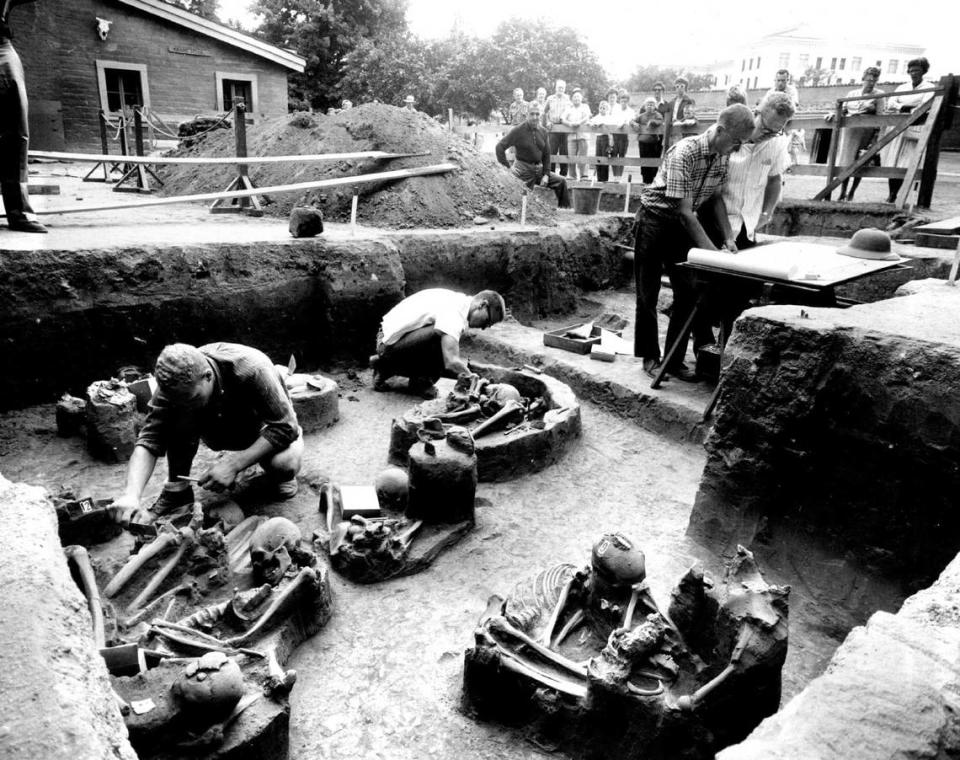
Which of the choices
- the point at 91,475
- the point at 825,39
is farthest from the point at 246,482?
the point at 825,39

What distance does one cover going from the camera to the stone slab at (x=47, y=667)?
1255mm

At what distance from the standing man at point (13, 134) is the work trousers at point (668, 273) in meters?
4.98

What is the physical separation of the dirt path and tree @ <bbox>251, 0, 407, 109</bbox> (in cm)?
2246

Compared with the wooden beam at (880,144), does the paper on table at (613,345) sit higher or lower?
lower

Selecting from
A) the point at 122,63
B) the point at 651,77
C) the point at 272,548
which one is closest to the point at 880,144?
the point at 272,548

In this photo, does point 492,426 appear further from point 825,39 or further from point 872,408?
point 825,39

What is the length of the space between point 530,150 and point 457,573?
28.7 feet

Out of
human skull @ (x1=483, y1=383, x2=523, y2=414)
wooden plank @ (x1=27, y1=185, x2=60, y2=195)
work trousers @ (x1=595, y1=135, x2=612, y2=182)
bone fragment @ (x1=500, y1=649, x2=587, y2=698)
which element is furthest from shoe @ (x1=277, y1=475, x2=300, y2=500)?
work trousers @ (x1=595, y1=135, x2=612, y2=182)

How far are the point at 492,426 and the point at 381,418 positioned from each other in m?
1.28

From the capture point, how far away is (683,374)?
595cm

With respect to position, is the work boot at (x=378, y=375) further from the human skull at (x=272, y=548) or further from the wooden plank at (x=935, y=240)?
the wooden plank at (x=935, y=240)

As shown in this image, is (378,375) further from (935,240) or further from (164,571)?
(935,240)

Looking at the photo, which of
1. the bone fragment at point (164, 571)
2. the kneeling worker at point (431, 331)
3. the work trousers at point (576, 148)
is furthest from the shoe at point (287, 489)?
the work trousers at point (576, 148)

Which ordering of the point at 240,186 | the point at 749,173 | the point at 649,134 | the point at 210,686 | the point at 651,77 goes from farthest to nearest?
1. the point at 651,77
2. the point at 649,134
3. the point at 240,186
4. the point at 749,173
5. the point at 210,686
